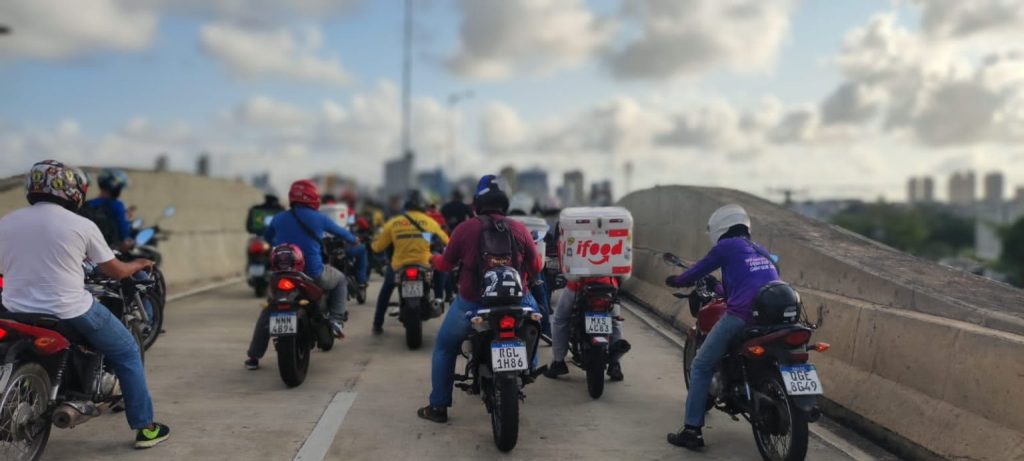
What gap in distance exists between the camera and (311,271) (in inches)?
310

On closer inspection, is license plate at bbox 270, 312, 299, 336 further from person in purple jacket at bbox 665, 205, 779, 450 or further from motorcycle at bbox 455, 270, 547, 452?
person in purple jacket at bbox 665, 205, 779, 450

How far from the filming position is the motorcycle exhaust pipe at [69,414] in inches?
188

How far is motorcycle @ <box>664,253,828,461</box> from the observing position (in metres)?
4.83

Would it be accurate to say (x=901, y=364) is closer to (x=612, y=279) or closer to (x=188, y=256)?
(x=612, y=279)

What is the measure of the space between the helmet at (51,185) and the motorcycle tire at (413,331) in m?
4.45

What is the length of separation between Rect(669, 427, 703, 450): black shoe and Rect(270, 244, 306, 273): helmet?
357 centimetres

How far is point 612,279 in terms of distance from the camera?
295 inches

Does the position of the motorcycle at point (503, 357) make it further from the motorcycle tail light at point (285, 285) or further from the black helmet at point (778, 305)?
the motorcycle tail light at point (285, 285)

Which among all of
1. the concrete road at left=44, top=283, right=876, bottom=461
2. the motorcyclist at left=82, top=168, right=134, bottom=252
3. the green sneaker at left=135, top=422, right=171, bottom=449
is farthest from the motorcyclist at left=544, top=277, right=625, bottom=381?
the motorcyclist at left=82, top=168, right=134, bottom=252

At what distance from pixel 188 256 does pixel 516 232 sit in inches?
482

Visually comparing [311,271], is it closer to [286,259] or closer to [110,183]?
[286,259]

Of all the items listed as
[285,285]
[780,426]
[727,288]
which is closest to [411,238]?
[285,285]

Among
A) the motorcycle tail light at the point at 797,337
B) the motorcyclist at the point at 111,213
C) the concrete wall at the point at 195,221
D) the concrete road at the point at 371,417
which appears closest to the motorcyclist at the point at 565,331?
the concrete road at the point at 371,417

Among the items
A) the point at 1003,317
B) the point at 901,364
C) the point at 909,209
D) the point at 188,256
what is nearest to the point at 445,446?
the point at 901,364
